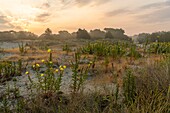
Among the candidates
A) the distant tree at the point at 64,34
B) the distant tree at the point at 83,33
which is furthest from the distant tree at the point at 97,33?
the distant tree at the point at 83,33

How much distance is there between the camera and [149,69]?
16.4 ft

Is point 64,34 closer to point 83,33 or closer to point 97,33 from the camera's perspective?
point 97,33

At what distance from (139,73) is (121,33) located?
36314 millimetres

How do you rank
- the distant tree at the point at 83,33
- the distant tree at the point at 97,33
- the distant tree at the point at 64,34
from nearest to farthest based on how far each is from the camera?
the distant tree at the point at 83,33 < the distant tree at the point at 97,33 < the distant tree at the point at 64,34

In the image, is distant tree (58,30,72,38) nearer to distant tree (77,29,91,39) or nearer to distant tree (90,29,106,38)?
distant tree (90,29,106,38)

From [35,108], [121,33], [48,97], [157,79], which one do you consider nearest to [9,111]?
[35,108]

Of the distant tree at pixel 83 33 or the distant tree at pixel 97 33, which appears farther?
the distant tree at pixel 97 33

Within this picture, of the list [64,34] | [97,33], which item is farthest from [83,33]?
[64,34]

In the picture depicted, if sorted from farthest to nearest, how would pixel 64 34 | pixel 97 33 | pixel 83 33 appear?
pixel 64 34 → pixel 97 33 → pixel 83 33

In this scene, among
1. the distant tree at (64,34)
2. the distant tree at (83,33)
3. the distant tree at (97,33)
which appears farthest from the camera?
the distant tree at (64,34)

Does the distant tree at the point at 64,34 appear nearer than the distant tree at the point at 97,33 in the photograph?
No

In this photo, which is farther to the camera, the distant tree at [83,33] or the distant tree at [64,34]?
the distant tree at [64,34]

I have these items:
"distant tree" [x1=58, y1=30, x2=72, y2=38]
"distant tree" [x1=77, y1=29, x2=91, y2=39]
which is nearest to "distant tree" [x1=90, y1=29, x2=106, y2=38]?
"distant tree" [x1=58, y1=30, x2=72, y2=38]

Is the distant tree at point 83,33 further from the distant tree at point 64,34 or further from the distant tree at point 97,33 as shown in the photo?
the distant tree at point 64,34
